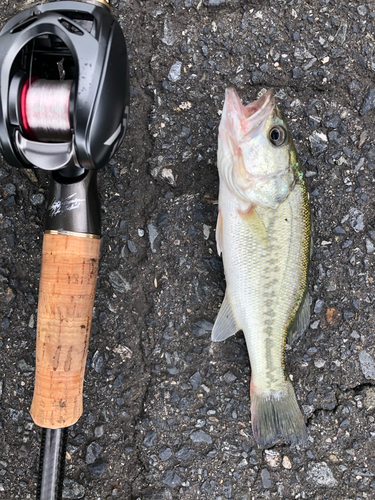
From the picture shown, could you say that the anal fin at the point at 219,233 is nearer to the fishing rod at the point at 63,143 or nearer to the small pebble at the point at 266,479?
the fishing rod at the point at 63,143

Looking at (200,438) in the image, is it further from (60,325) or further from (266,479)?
(60,325)

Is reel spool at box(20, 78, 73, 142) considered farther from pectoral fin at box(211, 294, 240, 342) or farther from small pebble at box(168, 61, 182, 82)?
pectoral fin at box(211, 294, 240, 342)

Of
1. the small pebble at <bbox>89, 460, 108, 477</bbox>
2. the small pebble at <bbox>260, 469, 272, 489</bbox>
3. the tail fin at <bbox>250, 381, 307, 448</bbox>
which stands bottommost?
the small pebble at <bbox>260, 469, 272, 489</bbox>

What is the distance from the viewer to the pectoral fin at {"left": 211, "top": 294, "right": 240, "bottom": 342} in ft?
7.64

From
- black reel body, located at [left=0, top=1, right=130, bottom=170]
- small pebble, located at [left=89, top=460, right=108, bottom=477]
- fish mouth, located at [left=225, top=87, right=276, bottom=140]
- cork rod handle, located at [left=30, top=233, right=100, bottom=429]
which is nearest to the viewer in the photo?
black reel body, located at [left=0, top=1, right=130, bottom=170]

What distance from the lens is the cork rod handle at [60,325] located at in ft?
6.28

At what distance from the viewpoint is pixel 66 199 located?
1.91 metres

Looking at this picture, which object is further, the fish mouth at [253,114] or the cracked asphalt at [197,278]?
the cracked asphalt at [197,278]

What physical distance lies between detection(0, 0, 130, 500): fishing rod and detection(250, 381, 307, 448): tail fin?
1062 mm

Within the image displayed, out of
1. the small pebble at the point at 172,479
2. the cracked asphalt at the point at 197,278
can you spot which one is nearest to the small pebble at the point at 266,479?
the cracked asphalt at the point at 197,278

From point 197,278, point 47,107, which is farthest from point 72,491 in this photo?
point 47,107

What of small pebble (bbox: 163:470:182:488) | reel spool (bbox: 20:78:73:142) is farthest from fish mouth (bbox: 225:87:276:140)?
small pebble (bbox: 163:470:182:488)

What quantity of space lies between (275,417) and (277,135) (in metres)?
1.69

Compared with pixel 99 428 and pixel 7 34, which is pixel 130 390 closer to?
pixel 99 428
